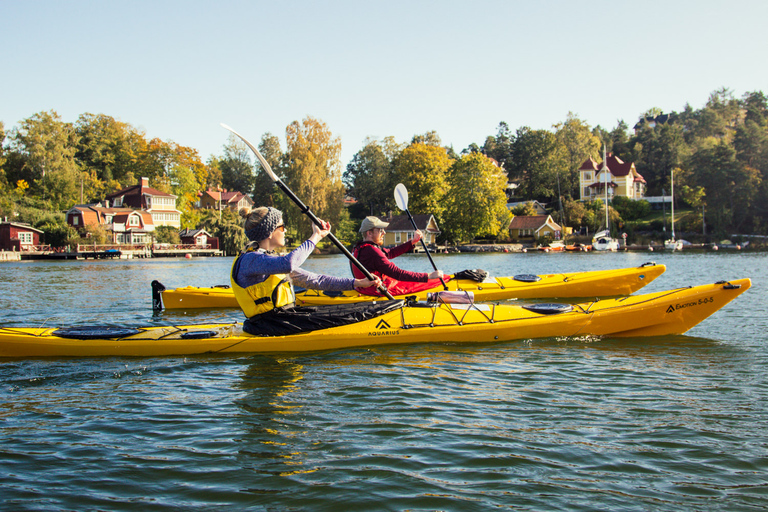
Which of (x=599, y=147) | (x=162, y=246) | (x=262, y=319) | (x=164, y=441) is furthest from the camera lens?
(x=599, y=147)

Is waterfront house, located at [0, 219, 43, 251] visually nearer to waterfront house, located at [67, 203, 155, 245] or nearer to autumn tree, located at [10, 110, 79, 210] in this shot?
waterfront house, located at [67, 203, 155, 245]

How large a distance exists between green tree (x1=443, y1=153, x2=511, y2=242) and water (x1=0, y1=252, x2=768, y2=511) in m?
44.8

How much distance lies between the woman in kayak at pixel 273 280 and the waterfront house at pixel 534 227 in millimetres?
49574

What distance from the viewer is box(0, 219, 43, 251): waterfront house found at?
43.8m

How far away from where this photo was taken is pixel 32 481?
3.29 meters

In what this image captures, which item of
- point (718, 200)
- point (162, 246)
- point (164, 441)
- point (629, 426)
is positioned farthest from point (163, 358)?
point (718, 200)

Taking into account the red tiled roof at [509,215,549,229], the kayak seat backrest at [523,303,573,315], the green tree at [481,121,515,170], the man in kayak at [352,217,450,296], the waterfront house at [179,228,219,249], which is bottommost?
the kayak seat backrest at [523,303,573,315]

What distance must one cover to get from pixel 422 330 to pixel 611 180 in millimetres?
59640

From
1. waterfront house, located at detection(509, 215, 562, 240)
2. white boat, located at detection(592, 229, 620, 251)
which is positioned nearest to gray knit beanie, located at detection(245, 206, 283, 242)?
white boat, located at detection(592, 229, 620, 251)

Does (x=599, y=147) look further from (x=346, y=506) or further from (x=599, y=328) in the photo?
(x=346, y=506)

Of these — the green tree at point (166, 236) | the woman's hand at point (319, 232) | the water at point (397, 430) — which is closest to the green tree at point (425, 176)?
the green tree at point (166, 236)

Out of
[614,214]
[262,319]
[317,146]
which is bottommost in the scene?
[262,319]

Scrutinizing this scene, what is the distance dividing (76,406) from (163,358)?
1590 mm

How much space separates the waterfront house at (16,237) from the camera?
43.8 m
